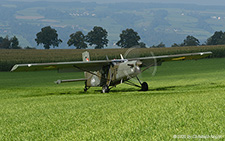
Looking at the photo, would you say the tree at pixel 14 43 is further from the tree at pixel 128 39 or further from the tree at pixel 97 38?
the tree at pixel 128 39

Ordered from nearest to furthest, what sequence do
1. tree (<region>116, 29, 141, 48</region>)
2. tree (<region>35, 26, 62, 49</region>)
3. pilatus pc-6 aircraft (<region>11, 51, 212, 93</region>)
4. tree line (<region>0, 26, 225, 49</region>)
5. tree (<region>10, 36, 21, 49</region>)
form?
pilatus pc-6 aircraft (<region>11, 51, 212, 93</region>) < tree (<region>10, 36, 21, 49</region>) < tree line (<region>0, 26, 225, 49</region>) < tree (<region>35, 26, 62, 49</region>) < tree (<region>116, 29, 141, 48</region>)

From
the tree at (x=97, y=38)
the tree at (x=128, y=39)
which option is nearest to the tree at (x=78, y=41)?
the tree at (x=97, y=38)

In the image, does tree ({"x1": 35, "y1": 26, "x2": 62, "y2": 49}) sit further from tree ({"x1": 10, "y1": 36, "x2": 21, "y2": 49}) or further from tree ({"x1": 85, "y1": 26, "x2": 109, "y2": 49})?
tree ({"x1": 85, "y1": 26, "x2": 109, "y2": 49})

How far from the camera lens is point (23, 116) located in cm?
1089

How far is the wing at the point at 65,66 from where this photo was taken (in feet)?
66.3

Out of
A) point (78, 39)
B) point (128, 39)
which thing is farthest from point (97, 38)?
point (128, 39)

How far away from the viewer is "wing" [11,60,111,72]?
66.3 feet

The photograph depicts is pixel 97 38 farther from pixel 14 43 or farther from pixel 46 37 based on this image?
pixel 14 43

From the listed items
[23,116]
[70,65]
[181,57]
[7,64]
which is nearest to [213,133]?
[23,116]

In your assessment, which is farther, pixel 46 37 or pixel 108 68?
pixel 46 37

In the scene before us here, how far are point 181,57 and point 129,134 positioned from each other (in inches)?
672

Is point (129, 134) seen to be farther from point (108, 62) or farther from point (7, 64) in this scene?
point (7, 64)

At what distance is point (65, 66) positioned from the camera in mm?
21453

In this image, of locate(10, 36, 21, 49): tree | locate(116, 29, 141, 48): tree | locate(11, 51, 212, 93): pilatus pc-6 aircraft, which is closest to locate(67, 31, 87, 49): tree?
locate(116, 29, 141, 48): tree
